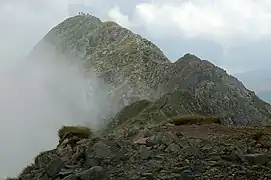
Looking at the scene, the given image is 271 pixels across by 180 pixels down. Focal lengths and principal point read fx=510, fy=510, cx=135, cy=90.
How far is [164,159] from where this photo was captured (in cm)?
2195

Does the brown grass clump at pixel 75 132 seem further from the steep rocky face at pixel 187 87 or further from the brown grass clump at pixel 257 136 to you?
the steep rocky face at pixel 187 87

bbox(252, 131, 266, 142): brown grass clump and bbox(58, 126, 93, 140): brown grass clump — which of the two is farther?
bbox(58, 126, 93, 140): brown grass clump

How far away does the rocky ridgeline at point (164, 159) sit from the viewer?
2044 centimetres

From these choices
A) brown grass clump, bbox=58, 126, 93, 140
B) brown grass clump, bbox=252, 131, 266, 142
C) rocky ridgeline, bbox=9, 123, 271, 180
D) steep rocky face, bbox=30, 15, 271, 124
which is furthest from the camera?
steep rocky face, bbox=30, 15, 271, 124

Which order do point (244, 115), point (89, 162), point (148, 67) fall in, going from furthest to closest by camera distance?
point (148, 67) → point (244, 115) → point (89, 162)

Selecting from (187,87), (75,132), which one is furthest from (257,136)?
(187,87)

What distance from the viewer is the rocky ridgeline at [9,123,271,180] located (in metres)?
20.4

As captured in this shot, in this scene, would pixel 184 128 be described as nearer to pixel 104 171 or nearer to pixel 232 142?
pixel 232 142

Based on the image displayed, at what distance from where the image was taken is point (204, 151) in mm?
22312

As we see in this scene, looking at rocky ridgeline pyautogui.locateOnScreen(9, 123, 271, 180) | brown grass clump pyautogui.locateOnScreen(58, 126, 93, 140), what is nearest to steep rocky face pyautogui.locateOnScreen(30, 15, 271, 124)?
brown grass clump pyautogui.locateOnScreen(58, 126, 93, 140)

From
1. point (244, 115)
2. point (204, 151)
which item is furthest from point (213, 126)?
point (244, 115)

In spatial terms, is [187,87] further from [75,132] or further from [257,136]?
[257,136]

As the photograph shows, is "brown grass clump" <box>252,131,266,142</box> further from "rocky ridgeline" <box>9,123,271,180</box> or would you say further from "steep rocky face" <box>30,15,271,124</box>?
"steep rocky face" <box>30,15,271,124</box>

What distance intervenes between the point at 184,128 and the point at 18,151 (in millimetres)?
151391
